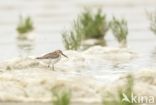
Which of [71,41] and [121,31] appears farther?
[121,31]

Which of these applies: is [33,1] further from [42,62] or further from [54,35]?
[42,62]

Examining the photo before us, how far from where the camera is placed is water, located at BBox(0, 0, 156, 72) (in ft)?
48.6

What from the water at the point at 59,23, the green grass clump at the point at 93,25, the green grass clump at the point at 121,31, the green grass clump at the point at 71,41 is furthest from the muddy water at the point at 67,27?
the green grass clump at the point at 71,41

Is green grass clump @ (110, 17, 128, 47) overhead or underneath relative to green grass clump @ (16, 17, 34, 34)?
underneath

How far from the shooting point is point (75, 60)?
41.5ft

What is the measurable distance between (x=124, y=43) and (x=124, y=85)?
7.46 m

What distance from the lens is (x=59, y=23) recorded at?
70.8ft

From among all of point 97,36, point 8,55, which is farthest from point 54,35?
point 8,55

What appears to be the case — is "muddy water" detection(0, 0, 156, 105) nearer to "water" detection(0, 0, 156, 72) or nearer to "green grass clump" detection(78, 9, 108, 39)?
"water" detection(0, 0, 156, 72)

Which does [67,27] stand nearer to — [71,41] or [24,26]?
[24,26]

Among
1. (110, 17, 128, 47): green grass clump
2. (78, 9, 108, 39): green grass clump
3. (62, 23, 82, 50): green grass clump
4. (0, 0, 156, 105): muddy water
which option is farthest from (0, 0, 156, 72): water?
(62, 23, 82, 50): green grass clump

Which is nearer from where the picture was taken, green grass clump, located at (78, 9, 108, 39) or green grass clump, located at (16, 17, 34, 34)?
green grass clump, located at (78, 9, 108, 39)

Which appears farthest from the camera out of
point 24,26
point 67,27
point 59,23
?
point 59,23

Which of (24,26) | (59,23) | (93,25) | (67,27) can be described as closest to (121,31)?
(93,25)
